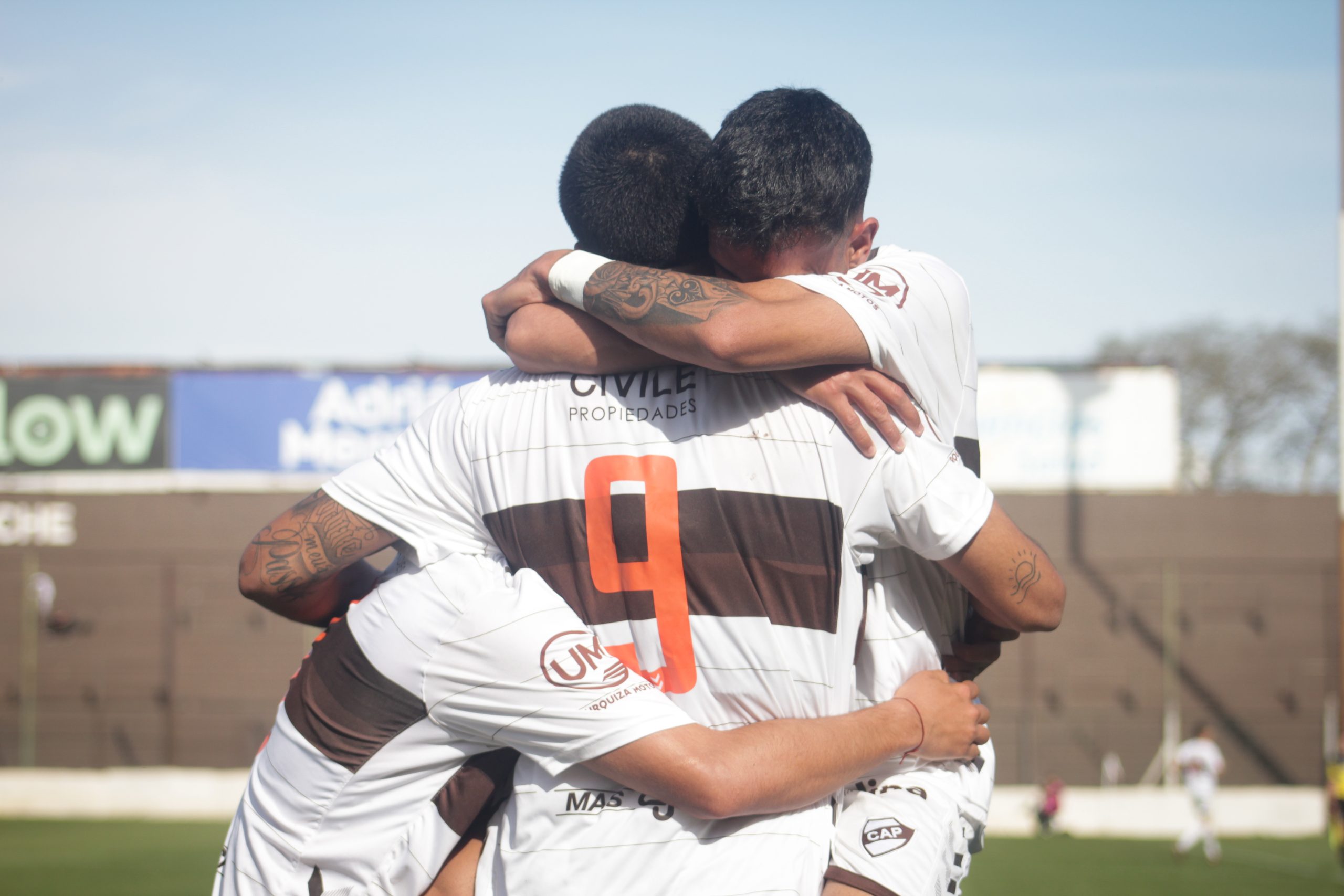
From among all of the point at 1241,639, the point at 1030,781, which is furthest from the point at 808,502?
the point at 1241,639

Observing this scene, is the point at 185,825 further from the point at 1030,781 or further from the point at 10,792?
the point at 1030,781

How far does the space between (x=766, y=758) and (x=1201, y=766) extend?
1685 centimetres

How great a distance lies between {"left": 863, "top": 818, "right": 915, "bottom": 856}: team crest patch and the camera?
2326 mm

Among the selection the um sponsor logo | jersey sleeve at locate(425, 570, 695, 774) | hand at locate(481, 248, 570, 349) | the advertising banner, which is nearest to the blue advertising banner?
the advertising banner

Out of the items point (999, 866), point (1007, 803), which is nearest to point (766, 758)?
point (999, 866)

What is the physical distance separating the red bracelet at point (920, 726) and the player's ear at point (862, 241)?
91cm

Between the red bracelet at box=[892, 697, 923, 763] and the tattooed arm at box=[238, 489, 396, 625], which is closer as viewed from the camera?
Result: the red bracelet at box=[892, 697, 923, 763]

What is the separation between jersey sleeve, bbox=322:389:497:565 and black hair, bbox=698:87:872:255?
70 cm

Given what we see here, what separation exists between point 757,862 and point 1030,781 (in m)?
18.5

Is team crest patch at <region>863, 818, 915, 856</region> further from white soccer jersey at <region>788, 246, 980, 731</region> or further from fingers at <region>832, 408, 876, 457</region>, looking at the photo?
fingers at <region>832, 408, 876, 457</region>

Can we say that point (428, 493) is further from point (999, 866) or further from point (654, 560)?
point (999, 866)

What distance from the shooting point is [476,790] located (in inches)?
95.7

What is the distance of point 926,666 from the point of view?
2502mm

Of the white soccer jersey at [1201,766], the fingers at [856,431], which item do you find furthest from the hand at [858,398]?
the white soccer jersey at [1201,766]
